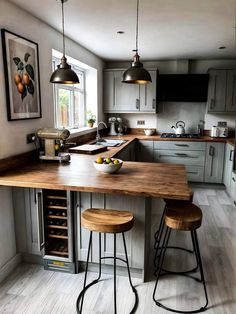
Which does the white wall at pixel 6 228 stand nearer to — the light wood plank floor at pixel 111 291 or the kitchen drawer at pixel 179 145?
the light wood plank floor at pixel 111 291

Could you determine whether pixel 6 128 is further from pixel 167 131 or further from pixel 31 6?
pixel 167 131

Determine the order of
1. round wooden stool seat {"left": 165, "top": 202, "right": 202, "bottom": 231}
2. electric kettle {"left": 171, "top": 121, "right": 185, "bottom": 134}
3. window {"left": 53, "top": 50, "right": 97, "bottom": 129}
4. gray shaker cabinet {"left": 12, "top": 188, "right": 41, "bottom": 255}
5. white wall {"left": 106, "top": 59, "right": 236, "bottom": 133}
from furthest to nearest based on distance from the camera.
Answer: electric kettle {"left": 171, "top": 121, "right": 185, "bottom": 134} < white wall {"left": 106, "top": 59, "right": 236, "bottom": 133} < window {"left": 53, "top": 50, "right": 97, "bottom": 129} < gray shaker cabinet {"left": 12, "top": 188, "right": 41, "bottom": 255} < round wooden stool seat {"left": 165, "top": 202, "right": 202, "bottom": 231}

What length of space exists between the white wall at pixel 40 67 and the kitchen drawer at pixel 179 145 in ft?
7.38

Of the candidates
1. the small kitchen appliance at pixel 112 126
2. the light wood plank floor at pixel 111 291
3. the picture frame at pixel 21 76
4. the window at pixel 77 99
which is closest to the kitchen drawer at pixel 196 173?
the small kitchen appliance at pixel 112 126

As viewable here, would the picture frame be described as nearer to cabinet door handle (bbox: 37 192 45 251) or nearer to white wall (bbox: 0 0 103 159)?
white wall (bbox: 0 0 103 159)

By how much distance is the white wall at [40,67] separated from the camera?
2.31 metres

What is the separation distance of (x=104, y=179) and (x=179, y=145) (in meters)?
3.06

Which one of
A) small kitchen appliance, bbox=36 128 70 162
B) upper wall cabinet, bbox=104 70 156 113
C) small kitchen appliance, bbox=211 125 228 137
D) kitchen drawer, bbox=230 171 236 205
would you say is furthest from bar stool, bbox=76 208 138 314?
small kitchen appliance, bbox=211 125 228 137

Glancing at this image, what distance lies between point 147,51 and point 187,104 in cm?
143

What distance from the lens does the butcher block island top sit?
1877 mm

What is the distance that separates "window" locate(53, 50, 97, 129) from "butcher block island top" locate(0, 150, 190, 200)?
1.45 meters

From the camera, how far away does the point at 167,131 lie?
18.1 ft

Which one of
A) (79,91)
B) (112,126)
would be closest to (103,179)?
(79,91)

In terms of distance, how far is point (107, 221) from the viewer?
1840 mm
